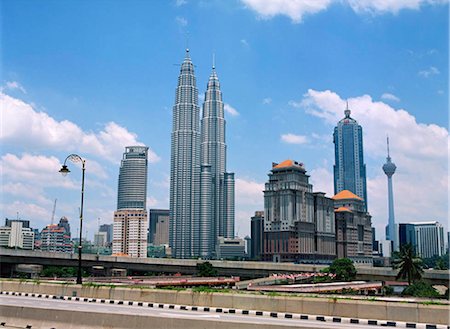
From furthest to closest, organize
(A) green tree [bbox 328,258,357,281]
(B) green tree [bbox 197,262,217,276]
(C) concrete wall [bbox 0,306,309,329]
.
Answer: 1. (B) green tree [bbox 197,262,217,276]
2. (A) green tree [bbox 328,258,357,281]
3. (C) concrete wall [bbox 0,306,309,329]

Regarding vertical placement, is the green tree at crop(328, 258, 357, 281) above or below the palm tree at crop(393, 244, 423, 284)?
below

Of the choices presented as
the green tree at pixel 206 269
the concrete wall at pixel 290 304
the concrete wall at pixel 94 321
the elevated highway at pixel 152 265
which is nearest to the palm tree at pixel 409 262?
the elevated highway at pixel 152 265

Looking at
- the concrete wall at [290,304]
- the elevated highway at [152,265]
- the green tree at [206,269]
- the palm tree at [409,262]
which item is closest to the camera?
the concrete wall at [290,304]

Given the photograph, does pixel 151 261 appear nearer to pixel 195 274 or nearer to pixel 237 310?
pixel 195 274

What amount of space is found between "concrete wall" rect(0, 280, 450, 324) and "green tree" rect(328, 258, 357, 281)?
242ft

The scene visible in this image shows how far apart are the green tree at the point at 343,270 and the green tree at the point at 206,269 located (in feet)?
83.2

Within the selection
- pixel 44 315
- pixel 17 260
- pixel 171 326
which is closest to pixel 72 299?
pixel 44 315

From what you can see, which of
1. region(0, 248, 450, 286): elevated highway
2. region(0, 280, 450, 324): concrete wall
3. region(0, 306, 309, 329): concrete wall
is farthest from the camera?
region(0, 248, 450, 286): elevated highway

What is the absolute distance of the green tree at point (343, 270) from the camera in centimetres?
9888

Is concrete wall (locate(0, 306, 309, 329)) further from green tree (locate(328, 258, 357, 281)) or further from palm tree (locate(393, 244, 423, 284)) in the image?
green tree (locate(328, 258, 357, 281))

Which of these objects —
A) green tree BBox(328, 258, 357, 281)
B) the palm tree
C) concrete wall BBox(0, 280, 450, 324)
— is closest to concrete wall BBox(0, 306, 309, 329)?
concrete wall BBox(0, 280, 450, 324)

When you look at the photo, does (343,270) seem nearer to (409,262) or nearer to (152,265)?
(409,262)

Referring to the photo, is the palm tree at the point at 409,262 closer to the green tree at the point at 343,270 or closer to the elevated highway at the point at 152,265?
the green tree at the point at 343,270

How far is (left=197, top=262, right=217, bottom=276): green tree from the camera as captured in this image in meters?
108
